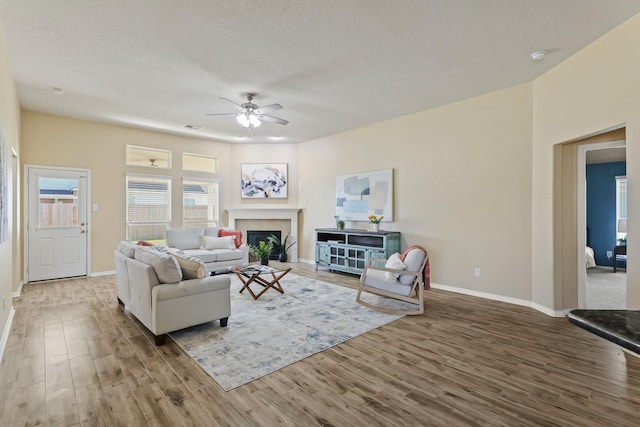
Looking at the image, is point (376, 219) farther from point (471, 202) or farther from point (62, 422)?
point (62, 422)

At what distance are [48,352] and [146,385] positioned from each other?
1292mm

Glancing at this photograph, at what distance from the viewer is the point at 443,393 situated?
7.06 feet

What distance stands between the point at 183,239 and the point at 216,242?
25.3 inches

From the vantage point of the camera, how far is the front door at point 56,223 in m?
5.24

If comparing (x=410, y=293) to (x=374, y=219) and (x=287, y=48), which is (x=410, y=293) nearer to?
(x=374, y=219)

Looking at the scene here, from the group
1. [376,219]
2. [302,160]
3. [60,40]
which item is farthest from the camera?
[302,160]

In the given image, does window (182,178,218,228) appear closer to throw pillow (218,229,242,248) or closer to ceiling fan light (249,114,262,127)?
throw pillow (218,229,242,248)

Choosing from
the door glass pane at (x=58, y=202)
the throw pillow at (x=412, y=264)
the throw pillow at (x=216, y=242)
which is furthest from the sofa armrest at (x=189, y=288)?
the door glass pane at (x=58, y=202)

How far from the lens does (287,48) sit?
3215 mm

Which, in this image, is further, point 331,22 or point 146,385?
point 331,22

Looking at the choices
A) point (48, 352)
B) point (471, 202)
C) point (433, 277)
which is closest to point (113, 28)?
point (48, 352)

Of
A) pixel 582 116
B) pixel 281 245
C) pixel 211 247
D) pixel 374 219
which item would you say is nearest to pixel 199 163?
pixel 211 247

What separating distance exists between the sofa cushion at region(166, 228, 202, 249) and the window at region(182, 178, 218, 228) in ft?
3.21

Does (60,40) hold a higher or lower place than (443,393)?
higher
